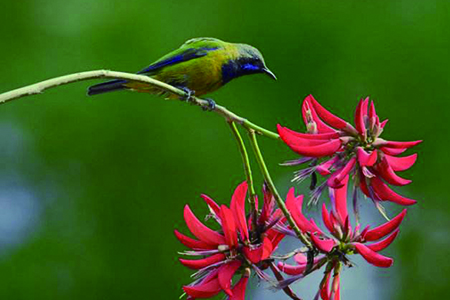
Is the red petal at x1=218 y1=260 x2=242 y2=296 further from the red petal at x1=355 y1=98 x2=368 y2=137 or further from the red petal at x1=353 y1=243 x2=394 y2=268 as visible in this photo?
the red petal at x1=355 y1=98 x2=368 y2=137

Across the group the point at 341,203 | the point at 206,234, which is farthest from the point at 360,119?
the point at 206,234

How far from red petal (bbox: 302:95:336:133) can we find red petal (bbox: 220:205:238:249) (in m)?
0.26

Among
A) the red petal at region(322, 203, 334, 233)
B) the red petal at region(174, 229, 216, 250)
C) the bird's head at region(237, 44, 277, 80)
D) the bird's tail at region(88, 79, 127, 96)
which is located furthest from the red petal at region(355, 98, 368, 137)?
the bird's head at region(237, 44, 277, 80)

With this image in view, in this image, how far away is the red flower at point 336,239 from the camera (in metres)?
2.04

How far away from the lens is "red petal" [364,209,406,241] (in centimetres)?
200

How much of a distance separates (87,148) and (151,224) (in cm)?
78

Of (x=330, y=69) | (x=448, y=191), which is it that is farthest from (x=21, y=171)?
(x=448, y=191)

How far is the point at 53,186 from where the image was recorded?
25.1 feet

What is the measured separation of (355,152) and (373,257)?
8.9 inches

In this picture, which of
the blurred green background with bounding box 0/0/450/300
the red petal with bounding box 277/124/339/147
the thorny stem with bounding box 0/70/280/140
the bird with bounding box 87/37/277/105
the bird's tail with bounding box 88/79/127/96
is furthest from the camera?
the blurred green background with bounding box 0/0/450/300

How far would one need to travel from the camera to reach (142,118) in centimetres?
756

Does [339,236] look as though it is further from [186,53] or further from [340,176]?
[186,53]

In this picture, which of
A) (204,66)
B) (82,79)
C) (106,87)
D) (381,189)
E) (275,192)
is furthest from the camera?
(204,66)

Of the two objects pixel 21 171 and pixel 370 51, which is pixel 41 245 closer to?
pixel 21 171
